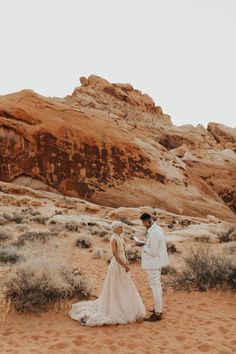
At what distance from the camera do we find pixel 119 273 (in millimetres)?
6094

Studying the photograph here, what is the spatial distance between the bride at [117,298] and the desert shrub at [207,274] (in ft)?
6.90

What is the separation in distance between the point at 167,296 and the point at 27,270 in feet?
9.58

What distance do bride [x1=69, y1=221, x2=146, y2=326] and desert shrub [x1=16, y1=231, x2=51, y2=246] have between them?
656cm

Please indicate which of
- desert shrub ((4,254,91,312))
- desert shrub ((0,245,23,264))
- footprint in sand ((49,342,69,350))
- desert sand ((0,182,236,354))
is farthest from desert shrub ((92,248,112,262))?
footprint in sand ((49,342,69,350))

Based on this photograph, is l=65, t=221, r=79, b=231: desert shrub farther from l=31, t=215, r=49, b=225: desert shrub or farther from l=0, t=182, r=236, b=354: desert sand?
l=0, t=182, r=236, b=354: desert sand

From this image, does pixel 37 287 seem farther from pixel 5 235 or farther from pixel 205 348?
pixel 5 235

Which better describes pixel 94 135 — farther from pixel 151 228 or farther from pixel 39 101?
pixel 151 228

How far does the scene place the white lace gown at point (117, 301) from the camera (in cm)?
597

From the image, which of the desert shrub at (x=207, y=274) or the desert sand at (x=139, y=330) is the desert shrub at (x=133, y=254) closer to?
the desert sand at (x=139, y=330)

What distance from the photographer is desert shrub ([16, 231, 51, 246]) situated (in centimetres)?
1227

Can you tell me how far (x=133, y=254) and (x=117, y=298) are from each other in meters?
5.31

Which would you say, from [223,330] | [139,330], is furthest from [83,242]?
[223,330]

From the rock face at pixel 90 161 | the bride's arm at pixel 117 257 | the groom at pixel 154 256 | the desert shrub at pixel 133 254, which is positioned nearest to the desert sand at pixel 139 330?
the groom at pixel 154 256

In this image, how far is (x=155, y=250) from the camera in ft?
20.0
